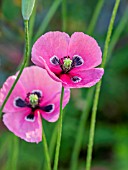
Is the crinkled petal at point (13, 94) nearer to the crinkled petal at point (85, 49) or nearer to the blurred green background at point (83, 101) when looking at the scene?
the crinkled petal at point (85, 49)

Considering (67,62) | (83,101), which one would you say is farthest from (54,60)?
(83,101)

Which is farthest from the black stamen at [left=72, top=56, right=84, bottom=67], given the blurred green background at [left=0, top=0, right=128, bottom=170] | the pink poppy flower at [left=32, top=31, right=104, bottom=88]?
the blurred green background at [left=0, top=0, right=128, bottom=170]

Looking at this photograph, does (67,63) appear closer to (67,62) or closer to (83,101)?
(67,62)

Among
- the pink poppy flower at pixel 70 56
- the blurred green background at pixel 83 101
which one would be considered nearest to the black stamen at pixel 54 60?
the pink poppy flower at pixel 70 56

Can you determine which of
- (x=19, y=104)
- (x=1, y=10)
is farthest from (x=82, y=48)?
(x=1, y=10)

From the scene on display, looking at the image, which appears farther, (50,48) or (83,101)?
(83,101)

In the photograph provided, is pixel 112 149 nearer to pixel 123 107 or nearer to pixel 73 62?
pixel 123 107

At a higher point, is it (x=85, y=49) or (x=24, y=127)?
(x=85, y=49)
